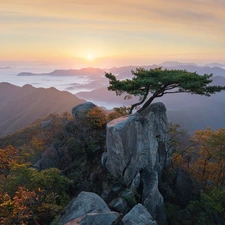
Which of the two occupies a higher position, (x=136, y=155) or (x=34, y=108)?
(x=136, y=155)

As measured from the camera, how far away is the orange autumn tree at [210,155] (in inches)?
882

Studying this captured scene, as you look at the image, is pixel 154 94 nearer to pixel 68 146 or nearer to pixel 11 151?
pixel 68 146

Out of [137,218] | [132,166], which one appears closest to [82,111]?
[132,166]

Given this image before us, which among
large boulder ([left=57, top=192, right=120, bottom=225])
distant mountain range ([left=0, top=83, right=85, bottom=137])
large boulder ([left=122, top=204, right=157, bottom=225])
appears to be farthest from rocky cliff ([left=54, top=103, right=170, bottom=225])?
distant mountain range ([left=0, top=83, right=85, bottom=137])

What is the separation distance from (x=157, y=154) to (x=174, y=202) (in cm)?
416

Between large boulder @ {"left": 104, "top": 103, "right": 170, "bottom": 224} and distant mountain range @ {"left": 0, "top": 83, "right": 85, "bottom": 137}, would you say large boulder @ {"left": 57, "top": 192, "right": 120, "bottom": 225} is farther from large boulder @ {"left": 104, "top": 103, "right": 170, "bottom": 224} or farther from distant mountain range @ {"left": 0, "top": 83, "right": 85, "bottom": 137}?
distant mountain range @ {"left": 0, "top": 83, "right": 85, "bottom": 137}

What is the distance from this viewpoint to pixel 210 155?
23.9m

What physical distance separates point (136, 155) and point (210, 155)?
11971mm

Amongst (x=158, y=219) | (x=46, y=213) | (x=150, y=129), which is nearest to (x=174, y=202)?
(x=158, y=219)

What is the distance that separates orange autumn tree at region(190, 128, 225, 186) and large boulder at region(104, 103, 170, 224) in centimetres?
849

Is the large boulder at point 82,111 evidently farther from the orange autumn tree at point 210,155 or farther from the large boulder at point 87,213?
the orange autumn tree at point 210,155

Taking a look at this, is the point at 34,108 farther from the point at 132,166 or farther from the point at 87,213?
the point at 87,213

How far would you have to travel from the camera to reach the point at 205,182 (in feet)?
81.6

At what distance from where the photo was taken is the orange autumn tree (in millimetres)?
22391
